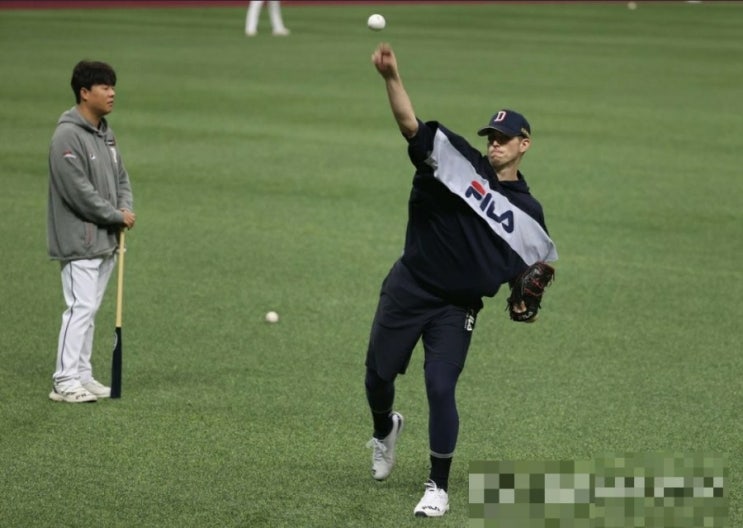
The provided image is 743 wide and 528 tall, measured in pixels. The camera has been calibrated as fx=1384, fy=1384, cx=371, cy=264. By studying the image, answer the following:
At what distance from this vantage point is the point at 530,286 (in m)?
7.44

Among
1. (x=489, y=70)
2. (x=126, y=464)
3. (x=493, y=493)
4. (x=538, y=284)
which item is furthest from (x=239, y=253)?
(x=489, y=70)

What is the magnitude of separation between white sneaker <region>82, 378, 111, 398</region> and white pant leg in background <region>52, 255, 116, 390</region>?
9cm

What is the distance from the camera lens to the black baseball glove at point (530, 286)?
7441 millimetres

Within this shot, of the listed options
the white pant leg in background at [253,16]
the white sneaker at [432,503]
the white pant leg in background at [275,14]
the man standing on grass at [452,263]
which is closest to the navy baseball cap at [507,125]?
the man standing on grass at [452,263]

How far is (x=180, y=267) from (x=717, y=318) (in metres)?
5.20

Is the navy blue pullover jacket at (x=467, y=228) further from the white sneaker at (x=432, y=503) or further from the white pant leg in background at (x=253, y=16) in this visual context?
the white pant leg in background at (x=253, y=16)

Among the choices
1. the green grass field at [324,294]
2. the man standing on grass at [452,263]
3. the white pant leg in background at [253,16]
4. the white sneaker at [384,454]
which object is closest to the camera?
the man standing on grass at [452,263]

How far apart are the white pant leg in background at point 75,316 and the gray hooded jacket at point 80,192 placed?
11cm

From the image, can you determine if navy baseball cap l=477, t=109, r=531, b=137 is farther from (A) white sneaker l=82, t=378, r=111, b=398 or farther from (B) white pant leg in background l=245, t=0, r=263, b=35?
(B) white pant leg in background l=245, t=0, r=263, b=35

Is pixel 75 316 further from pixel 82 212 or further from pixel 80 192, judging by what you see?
pixel 80 192

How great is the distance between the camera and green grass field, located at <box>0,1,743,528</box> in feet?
27.0

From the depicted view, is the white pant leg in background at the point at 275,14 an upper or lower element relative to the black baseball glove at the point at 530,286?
upper

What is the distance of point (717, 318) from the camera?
40.5ft

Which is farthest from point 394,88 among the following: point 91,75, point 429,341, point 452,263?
point 91,75
